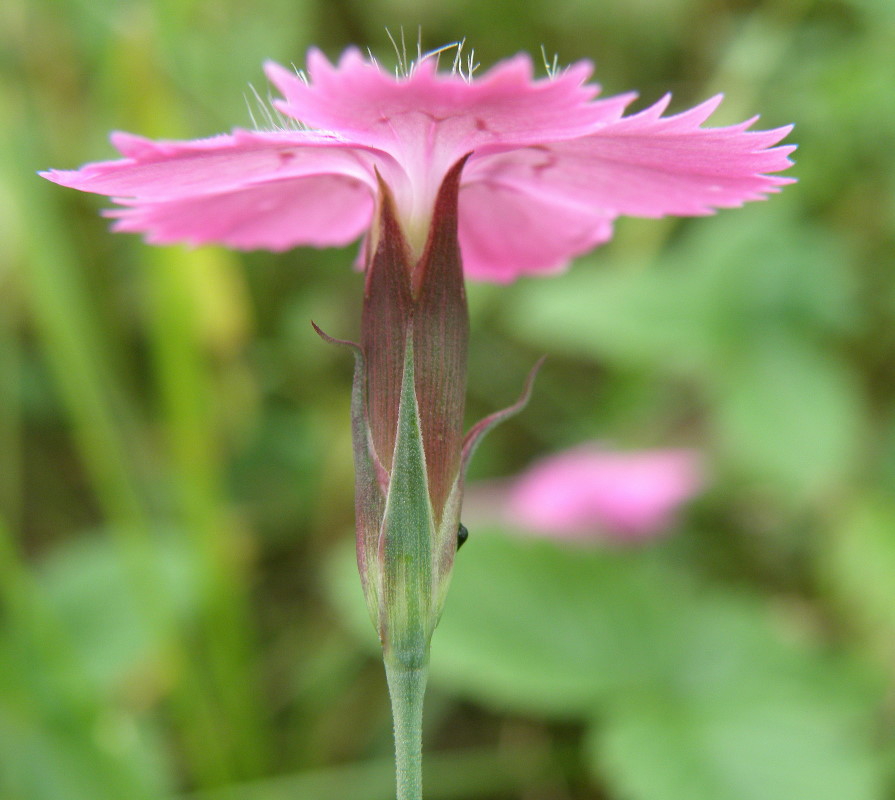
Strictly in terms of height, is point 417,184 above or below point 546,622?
above

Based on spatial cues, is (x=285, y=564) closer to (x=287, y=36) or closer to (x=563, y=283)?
(x=563, y=283)

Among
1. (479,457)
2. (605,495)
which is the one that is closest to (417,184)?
(605,495)

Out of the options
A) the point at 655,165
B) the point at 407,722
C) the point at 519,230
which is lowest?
the point at 407,722

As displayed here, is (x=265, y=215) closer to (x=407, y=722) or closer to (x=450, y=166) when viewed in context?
(x=450, y=166)

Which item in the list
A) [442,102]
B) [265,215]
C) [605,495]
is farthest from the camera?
[605,495]

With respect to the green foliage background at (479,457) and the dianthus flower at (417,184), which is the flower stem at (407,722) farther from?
the green foliage background at (479,457)

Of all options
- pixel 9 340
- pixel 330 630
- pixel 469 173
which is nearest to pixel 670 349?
pixel 330 630

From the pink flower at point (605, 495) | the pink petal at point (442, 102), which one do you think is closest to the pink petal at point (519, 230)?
the pink petal at point (442, 102)
